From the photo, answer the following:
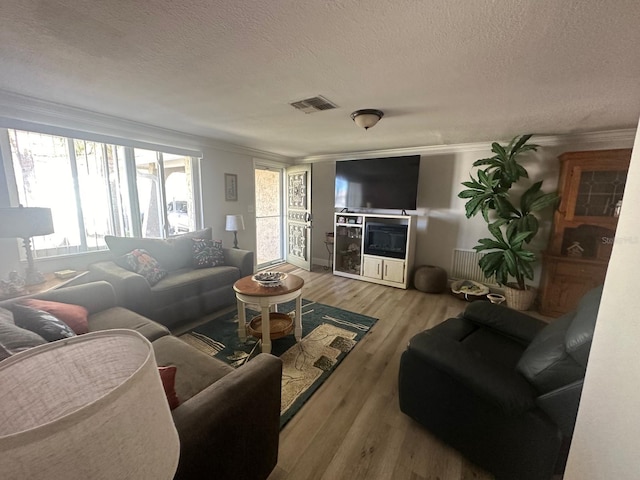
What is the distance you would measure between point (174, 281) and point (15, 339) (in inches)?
67.1

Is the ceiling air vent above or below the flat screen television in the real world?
above

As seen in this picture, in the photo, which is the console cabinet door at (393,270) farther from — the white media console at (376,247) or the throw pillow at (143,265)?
the throw pillow at (143,265)

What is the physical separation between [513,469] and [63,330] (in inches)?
91.8

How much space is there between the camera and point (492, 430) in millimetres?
1277

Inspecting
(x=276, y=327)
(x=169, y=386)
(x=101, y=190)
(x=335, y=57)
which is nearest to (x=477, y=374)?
(x=169, y=386)

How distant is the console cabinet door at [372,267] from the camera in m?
4.20

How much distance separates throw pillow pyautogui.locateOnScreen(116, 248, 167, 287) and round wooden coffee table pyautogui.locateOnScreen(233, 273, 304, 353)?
3.26ft

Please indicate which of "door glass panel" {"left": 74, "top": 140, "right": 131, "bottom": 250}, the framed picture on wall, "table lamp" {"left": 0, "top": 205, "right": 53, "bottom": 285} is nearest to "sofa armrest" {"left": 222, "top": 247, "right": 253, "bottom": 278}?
the framed picture on wall

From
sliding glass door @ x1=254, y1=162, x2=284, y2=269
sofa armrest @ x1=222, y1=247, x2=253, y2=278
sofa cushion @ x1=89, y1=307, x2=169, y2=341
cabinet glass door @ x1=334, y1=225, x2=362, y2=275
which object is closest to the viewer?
sofa cushion @ x1=89, y1=307, x2=169, y2=341

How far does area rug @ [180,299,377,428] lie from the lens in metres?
1.94

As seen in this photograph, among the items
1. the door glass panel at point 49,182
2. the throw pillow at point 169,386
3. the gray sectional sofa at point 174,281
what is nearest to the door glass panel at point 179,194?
the gray sectional sofa at point 174,281

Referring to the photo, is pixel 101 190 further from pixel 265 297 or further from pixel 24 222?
pixel 265 297

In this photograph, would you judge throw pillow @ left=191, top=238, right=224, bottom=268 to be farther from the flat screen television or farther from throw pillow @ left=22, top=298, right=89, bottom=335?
the flat screen television

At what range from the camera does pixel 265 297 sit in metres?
2.20
